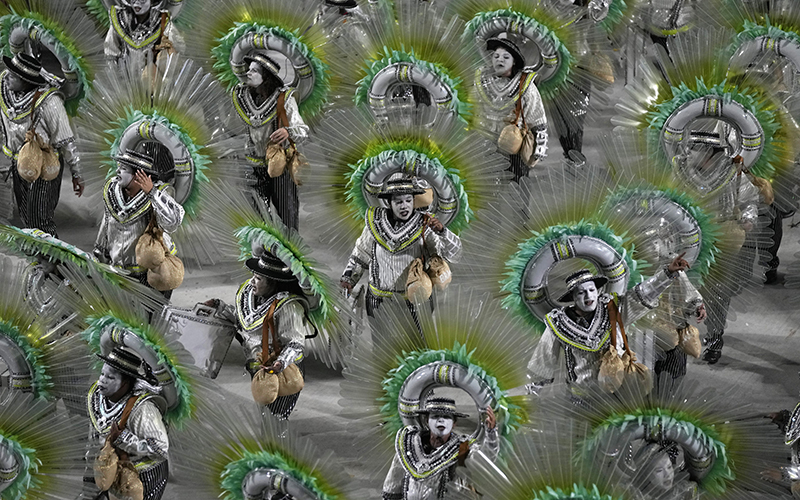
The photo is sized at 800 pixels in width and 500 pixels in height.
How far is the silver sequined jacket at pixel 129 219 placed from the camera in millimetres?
6578

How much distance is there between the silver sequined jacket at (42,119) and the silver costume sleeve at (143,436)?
2.51 metres

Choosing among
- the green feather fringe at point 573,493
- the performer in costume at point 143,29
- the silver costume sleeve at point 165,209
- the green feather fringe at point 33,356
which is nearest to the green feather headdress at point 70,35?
the performer in costume at point 143,29

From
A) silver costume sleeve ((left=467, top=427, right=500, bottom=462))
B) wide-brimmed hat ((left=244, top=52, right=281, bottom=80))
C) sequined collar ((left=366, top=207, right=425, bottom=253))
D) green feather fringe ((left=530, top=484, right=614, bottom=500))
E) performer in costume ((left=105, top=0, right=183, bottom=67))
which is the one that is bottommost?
green feather fringe ((left=530, top=484, right=614, bottom=500))

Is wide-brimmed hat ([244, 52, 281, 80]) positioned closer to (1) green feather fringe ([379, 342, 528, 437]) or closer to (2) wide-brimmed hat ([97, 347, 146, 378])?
(2) wide-brimmed hat ([97, 347, 146, 378])

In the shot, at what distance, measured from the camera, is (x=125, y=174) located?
21.5 feet

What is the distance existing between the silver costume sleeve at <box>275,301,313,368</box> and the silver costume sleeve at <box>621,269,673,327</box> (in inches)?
56.8

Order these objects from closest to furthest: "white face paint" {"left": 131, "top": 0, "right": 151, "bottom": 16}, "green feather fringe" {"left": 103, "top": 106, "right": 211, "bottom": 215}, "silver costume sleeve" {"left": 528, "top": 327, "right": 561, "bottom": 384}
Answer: "silver costume sleeve" {"left": 528, "top": 327, "right": 561, "bottom": 384} < "green feather fringe" {"left": 103, "top": 106, "right": 211, "bottom": 215} < "white face paint" {"left": 131, "top": 0, "right": 151, "bottom": 16}

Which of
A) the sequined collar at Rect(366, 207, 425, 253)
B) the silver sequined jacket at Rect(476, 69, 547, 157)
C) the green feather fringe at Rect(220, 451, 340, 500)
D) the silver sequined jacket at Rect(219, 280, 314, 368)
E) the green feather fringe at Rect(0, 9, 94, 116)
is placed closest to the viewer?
the green feather fringe at Rect(220, 451, 340, 500)

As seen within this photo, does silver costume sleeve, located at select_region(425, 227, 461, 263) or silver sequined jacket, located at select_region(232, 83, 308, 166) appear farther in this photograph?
silver sequined jacket, located at select_region(232, 83, 308, 166)

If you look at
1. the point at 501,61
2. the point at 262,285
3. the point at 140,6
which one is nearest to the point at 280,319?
the point at 262,285

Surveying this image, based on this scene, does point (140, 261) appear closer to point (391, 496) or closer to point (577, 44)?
point (391, 496)

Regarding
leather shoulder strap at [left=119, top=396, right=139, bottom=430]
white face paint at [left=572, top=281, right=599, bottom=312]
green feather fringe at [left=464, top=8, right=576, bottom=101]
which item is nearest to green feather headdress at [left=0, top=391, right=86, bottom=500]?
leather shoulder strap at [left=119, top=396, right=139, bottom=430]

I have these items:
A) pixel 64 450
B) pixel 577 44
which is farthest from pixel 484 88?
pixel 64 450

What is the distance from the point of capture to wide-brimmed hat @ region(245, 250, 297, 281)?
589 cm
